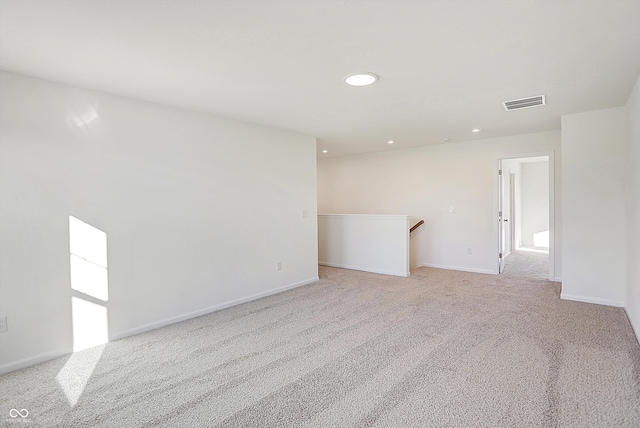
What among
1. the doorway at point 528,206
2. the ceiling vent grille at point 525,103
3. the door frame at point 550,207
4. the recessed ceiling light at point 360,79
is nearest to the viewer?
the recessed ceiling light at point 360,79

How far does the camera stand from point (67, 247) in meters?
2.79

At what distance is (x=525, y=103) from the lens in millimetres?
3463

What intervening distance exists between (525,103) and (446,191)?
2.59 metres

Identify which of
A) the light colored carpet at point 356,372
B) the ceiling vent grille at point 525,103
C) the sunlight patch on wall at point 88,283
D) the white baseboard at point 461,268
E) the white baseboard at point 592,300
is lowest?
the light colored carpet at point 356,372

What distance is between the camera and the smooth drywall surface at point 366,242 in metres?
5.43

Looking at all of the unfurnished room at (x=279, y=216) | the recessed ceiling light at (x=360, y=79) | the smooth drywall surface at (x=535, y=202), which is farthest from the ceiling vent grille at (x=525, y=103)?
the smooth drywall surface at (x=535, y=202)

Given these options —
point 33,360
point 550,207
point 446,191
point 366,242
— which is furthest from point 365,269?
point 33,360

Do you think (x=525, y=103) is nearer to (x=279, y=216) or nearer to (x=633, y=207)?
(x=633, y=207)

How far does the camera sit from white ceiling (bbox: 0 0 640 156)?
1763mm

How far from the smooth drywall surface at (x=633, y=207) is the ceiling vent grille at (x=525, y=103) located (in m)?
0.70

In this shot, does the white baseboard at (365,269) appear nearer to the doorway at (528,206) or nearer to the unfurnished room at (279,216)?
the unfurnished room at (279,216)

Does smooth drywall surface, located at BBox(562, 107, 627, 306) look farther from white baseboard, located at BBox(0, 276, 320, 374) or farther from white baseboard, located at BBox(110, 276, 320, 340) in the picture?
white baseboard, located at BBox(110, 276, 320, 340)

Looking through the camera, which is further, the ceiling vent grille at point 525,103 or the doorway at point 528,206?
the doorway at point 528,206

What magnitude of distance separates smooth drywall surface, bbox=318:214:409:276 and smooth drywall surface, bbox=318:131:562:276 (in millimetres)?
1013
